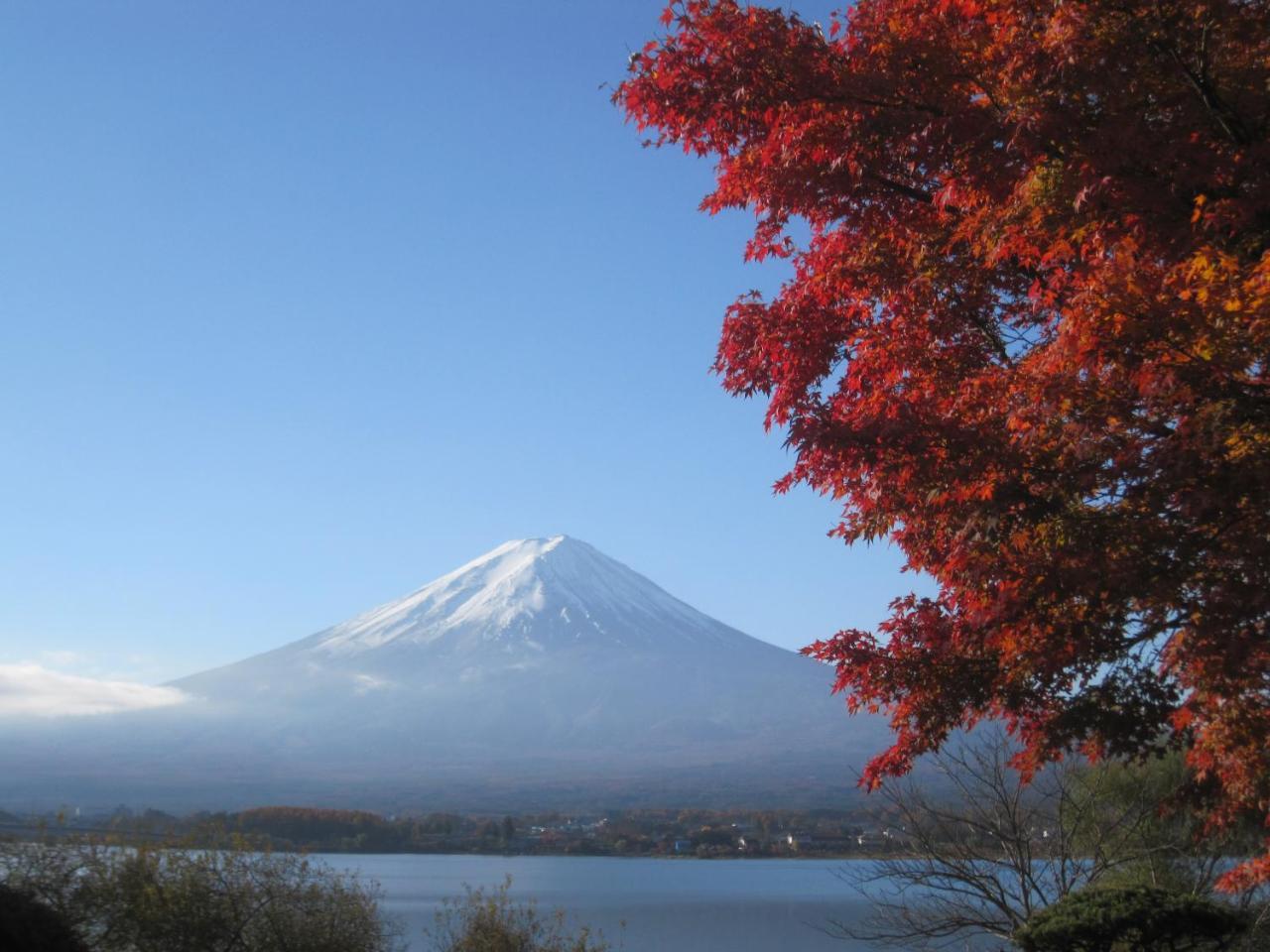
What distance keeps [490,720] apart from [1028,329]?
13499cm

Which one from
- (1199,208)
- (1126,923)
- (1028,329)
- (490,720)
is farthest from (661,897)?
(490,720)

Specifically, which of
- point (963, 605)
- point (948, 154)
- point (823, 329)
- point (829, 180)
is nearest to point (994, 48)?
point (948, 154)

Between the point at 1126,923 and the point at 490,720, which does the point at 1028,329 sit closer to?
the point at 1126,923

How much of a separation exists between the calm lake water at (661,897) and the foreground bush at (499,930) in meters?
1.48

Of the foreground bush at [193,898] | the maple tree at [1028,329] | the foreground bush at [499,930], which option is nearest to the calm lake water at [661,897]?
the foreground bush at [499,930]

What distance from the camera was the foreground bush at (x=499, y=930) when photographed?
538 inches

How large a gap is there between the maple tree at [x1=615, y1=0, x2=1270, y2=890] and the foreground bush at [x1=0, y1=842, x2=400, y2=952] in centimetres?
753

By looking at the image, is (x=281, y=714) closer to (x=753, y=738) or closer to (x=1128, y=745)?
(x=753, y=738)

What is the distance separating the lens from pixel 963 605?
6543mm

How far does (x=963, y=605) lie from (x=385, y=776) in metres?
113

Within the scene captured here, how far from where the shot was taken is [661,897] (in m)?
50.3

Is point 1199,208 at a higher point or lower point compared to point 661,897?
higher

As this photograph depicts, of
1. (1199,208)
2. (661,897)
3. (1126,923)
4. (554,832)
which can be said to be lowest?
(661,897)

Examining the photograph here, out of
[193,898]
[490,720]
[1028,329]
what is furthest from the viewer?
[490,720]
